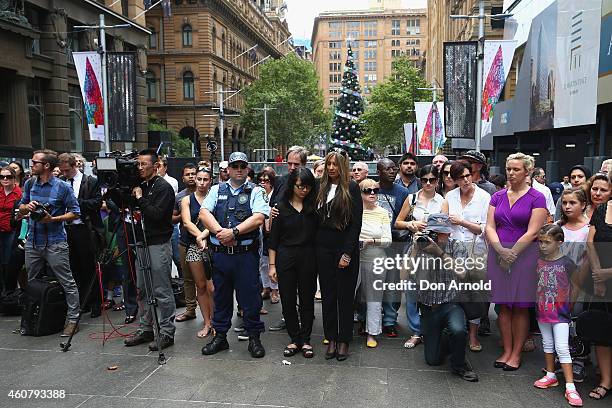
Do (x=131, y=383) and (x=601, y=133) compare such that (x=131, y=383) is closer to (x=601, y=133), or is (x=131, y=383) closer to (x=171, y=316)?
(x=171, y=316)

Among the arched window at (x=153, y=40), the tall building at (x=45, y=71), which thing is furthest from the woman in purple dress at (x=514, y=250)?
the arched window at (x=153, y=40)

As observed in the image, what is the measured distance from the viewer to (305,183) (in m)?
5.54

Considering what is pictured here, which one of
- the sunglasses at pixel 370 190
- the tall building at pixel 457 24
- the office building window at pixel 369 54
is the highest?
the office building window at pixel 369 54

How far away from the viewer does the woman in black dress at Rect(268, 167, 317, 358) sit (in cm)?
561

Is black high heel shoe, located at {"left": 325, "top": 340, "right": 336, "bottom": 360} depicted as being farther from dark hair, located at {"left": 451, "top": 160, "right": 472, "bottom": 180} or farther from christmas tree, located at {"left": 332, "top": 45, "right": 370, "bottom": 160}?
christmas tree, located at {"left": 332, "top": 45, "right": 370, "bottom": 160}

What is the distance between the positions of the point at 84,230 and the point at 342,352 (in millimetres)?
4009

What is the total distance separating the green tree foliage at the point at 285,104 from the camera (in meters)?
58.0

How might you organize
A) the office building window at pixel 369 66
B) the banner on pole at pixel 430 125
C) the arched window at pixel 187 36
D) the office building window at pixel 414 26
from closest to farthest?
the banner on pole at pixel 430 125, the arched window at pixel 187 36, the office building window at pixel 414 26, the office building window at pixel 369 66

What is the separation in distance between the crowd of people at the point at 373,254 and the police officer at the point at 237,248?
0.05ft

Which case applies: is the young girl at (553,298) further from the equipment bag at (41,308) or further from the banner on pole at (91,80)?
the banner on pole at (91,80)

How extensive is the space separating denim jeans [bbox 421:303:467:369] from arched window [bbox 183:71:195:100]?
51642mm

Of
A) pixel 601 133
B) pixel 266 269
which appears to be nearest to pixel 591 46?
pixel 601 133

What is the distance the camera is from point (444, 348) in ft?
17.4

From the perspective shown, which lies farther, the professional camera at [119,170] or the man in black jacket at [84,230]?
the man in black jacket at [84,230]
